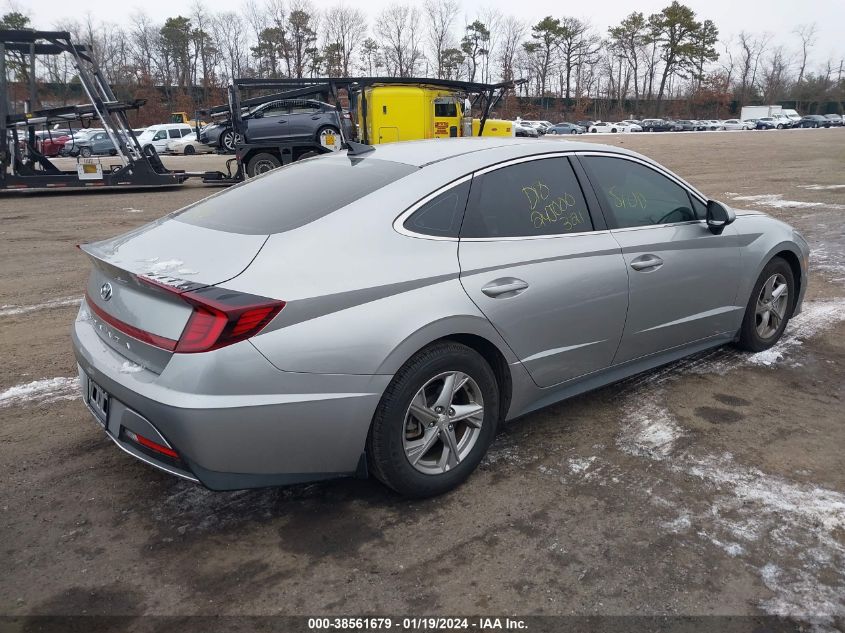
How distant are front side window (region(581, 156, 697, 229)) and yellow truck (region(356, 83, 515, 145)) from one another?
44.2 feet

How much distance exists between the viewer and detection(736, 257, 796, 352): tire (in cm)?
466

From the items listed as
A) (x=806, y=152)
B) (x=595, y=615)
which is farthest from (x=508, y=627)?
(x=806, y=152)

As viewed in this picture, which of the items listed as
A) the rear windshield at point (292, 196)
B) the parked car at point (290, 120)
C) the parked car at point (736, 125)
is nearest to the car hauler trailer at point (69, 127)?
the parked car at point (290, 120)

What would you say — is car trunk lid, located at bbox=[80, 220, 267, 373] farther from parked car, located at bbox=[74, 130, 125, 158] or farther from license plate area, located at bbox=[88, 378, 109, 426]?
parked car, located at bbox=[74, 130, 125, 158]

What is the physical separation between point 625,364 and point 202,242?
94.1 inches

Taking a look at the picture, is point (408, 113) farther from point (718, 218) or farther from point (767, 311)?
point (718, 218)

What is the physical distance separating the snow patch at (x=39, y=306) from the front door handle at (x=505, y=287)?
15.7 ft

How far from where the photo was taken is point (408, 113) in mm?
17406

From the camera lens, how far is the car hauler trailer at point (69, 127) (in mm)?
14961

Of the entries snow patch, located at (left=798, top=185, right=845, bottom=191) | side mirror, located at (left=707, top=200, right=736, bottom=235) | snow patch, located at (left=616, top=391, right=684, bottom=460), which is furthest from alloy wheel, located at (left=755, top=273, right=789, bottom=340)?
snow patch, located at (left=798, top=185, right=845, bottom=191)

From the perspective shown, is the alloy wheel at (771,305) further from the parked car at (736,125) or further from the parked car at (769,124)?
the parked car at (736,125)

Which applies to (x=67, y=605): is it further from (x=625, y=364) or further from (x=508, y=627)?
(x=625, y=364)

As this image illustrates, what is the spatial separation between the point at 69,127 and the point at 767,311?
16.1 m

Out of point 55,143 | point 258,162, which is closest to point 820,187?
point 258,162
